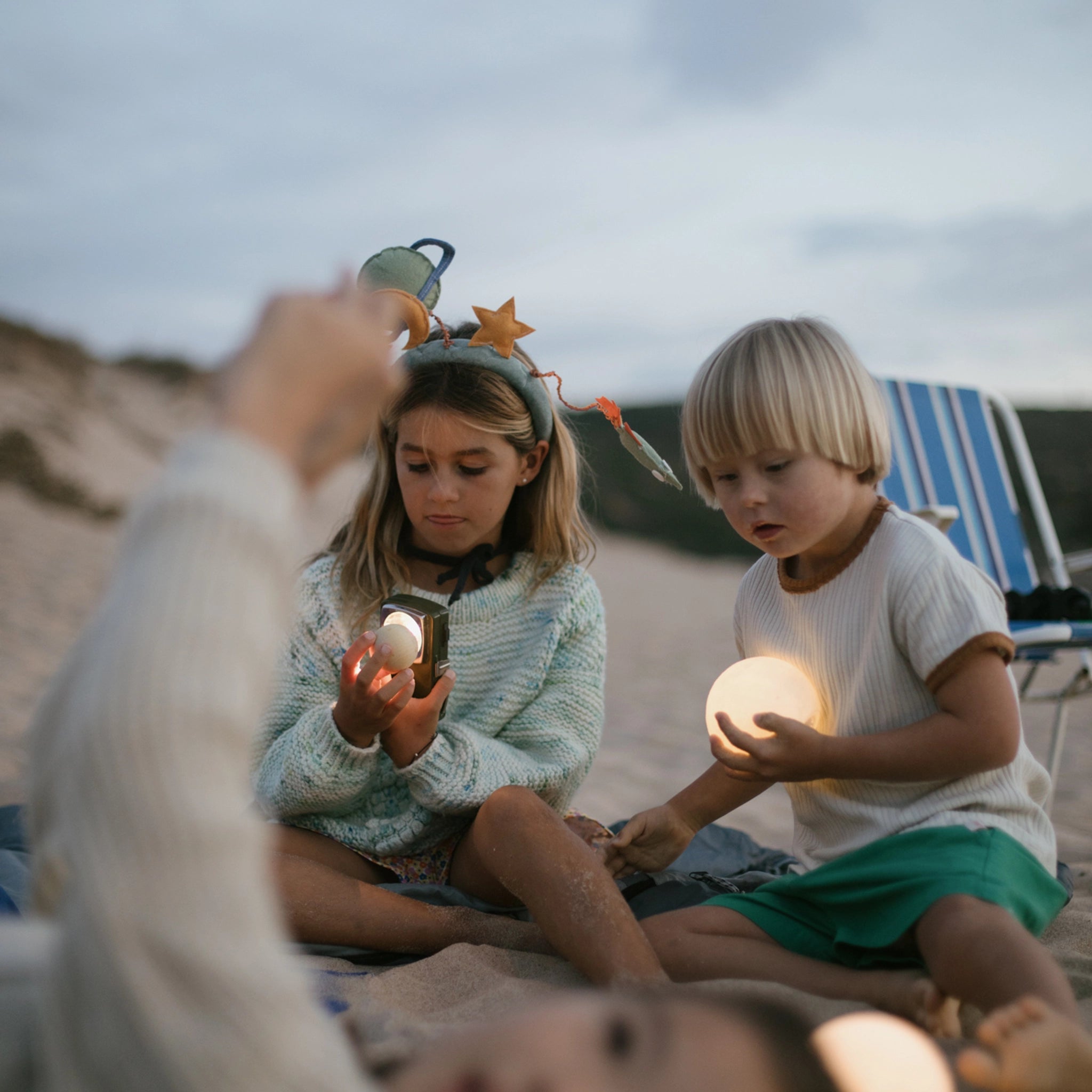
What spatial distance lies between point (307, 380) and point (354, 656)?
1349 mm

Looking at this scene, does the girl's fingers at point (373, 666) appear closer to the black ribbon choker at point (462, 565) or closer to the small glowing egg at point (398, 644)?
the small glowing egg at point (398, 644)

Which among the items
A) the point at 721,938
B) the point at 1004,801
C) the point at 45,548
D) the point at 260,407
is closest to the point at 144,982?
the point at 260,407

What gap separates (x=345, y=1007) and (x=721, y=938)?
0.73m

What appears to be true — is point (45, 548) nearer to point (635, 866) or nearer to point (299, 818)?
point (299, 818)

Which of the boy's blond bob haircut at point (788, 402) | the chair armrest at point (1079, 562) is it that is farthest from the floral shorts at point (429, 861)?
the chair armrest at point (1079, 562)

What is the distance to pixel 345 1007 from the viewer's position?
168 cm

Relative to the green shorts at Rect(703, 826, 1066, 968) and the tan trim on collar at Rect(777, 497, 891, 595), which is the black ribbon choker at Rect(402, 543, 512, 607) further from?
the green shorts at Rect(703, 826, 1066, 968)

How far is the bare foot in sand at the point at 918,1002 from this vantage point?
155cm

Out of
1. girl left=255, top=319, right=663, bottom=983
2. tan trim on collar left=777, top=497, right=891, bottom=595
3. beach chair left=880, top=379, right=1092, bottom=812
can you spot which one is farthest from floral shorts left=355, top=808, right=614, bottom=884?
beach chair left=880, top=379, right=1092, bottom=812

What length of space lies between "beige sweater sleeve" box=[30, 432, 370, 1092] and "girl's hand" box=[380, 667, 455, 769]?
1421 millimetres

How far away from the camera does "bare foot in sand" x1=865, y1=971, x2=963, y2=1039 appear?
1551mm

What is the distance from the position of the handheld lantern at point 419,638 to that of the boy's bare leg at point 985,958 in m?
1.09

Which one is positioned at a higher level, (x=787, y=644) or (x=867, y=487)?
(x=867, y=487)

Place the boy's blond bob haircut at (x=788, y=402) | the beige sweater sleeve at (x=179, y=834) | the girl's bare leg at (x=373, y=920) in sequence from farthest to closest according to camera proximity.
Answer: the girl's bare leg at (x=373, y=920) < the boy's blond bob haircut at (x=788, y=402) < the beige sweater sleeve at (x=179, y=834)
